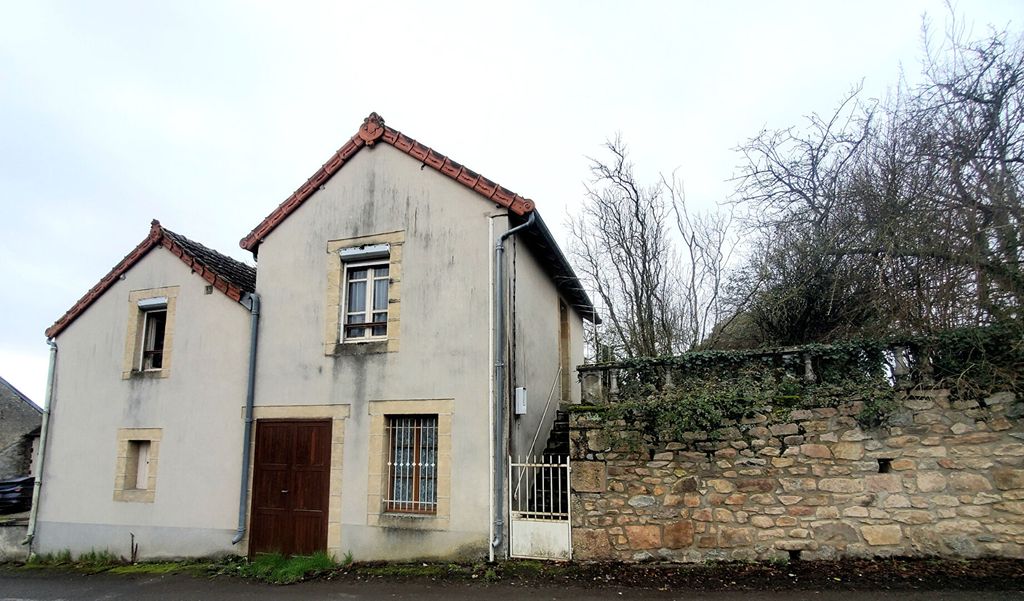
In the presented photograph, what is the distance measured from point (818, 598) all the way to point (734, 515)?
1407mm

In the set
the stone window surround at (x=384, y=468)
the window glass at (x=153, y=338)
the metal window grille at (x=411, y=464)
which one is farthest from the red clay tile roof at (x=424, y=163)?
the metal window grille at (x=411, y=464)

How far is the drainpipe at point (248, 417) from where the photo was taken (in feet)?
31.8

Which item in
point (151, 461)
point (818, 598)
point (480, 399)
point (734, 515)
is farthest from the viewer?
point (151, 461)

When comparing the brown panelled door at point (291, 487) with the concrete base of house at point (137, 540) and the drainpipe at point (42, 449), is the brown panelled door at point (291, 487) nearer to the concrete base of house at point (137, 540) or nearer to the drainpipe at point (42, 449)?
the concrete base of house at point (137, 540)

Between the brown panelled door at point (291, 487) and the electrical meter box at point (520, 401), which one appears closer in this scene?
the electrical meter box at point (520, 401)

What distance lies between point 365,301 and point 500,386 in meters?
2.92

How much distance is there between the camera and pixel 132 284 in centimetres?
1162

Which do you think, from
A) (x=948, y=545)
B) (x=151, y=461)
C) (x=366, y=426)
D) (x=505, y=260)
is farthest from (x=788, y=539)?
(x=151, y=461)

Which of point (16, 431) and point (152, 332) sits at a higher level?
point (152, 332)

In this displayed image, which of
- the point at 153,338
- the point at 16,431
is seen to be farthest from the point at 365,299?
the point at 16,431

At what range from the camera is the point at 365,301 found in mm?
10062

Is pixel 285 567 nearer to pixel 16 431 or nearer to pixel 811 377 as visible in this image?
pixel 811 377

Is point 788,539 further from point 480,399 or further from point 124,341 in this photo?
point 124,341

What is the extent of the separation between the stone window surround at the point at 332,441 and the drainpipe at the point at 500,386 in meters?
2.53
